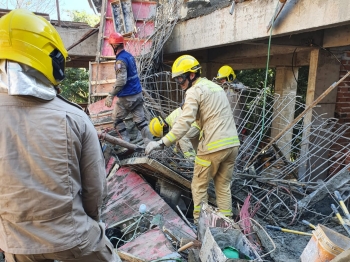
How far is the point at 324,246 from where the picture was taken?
6.99 feet

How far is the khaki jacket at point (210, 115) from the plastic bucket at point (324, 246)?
1240mm

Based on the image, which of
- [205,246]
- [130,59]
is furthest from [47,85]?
[130,59]

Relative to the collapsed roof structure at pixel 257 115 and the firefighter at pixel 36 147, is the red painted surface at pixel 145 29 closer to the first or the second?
the collapsed roof structure at pixel 257 115

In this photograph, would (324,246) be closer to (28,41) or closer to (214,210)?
(214,210)

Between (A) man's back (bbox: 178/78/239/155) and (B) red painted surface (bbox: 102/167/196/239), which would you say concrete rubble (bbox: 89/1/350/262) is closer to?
(B) red painted surface (bbox: 102/167/196/239)

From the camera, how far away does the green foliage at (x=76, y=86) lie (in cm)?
1196

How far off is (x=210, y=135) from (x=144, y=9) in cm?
492

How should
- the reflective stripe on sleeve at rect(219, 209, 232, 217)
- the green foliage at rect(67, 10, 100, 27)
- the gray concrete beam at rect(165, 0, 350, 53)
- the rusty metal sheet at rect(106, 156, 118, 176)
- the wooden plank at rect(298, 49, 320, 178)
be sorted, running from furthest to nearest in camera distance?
the green foliage at rect(67, 10, 100, 27) → the wooden plank at rect(298, 49, 320, 178) → the rusty metal sheet at rect(106, 156, 118, 176) → the reflective stripe on sleeve at rect(219, 209, 232, 217) → the gray concrete beam at rect(165, 0, 350, 53)

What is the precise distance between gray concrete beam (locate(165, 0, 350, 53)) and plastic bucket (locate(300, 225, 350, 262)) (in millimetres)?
2177

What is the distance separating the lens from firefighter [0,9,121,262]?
124cm

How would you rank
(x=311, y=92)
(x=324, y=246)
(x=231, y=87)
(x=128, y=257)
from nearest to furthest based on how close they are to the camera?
(x=324, y=246) < (x=128, y=257) < (x=311, y=92) < (x=231, y=87)

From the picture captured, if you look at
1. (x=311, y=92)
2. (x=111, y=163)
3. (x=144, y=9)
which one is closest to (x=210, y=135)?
(x=111, y=163)

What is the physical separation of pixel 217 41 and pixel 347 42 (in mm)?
1954

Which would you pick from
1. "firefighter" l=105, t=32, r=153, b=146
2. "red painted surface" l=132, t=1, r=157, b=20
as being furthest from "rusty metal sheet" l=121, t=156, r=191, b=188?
"red painted surface" l=132, t=1, r=157, b=20
